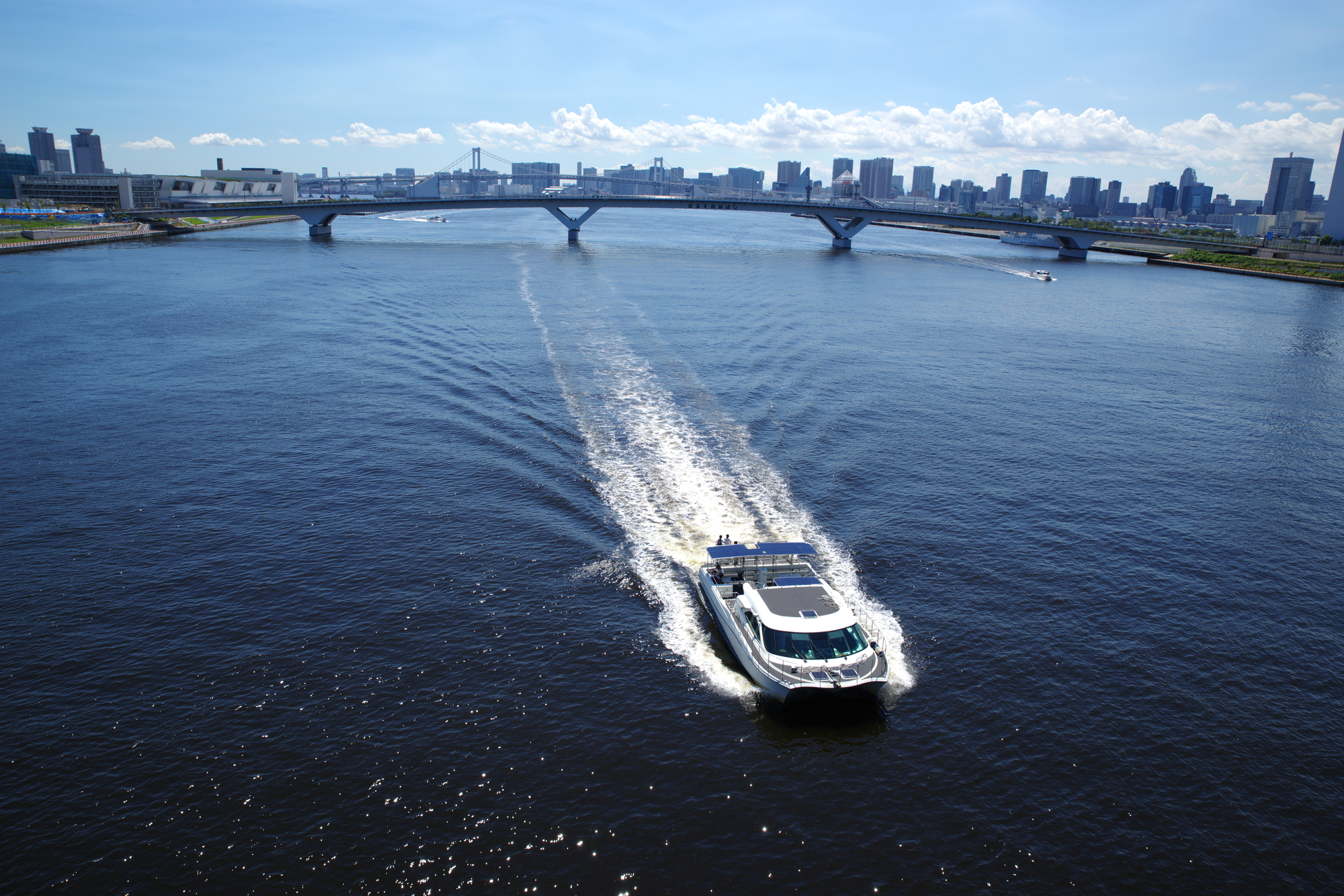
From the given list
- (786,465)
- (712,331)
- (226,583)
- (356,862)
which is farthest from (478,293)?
(356,862)

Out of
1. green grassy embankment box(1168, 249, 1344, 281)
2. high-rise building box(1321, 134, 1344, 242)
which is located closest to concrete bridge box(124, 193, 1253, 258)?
green grassy embankment box(1168, 249, 1344, 281)

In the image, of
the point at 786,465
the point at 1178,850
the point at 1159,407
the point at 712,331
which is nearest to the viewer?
the point at 1178,850

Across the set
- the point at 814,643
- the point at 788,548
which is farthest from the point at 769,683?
the point at 788,548

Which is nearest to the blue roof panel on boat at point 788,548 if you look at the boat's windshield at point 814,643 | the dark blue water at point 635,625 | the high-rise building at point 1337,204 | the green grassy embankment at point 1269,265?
the dark blue water at point 635,625

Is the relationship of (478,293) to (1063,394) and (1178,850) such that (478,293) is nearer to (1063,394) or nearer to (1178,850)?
(1063,394)

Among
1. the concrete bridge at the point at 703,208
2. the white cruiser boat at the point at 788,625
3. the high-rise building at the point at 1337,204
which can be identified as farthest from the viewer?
the high-rise building at the point at 1337,204

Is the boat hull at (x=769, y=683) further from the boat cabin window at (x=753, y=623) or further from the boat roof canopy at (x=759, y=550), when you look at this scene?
the boat roof canopy at (x=759, y=550)

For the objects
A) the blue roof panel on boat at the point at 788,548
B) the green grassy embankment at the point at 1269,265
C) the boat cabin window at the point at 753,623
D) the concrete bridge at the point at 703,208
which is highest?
the concrete bridge at the point at 703,208

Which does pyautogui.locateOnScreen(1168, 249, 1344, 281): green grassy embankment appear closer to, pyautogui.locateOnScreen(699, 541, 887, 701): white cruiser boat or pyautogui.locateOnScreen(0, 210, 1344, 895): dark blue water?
pyautogui.locateOnScreen(0, 210, 1344, 895): dark blue water
